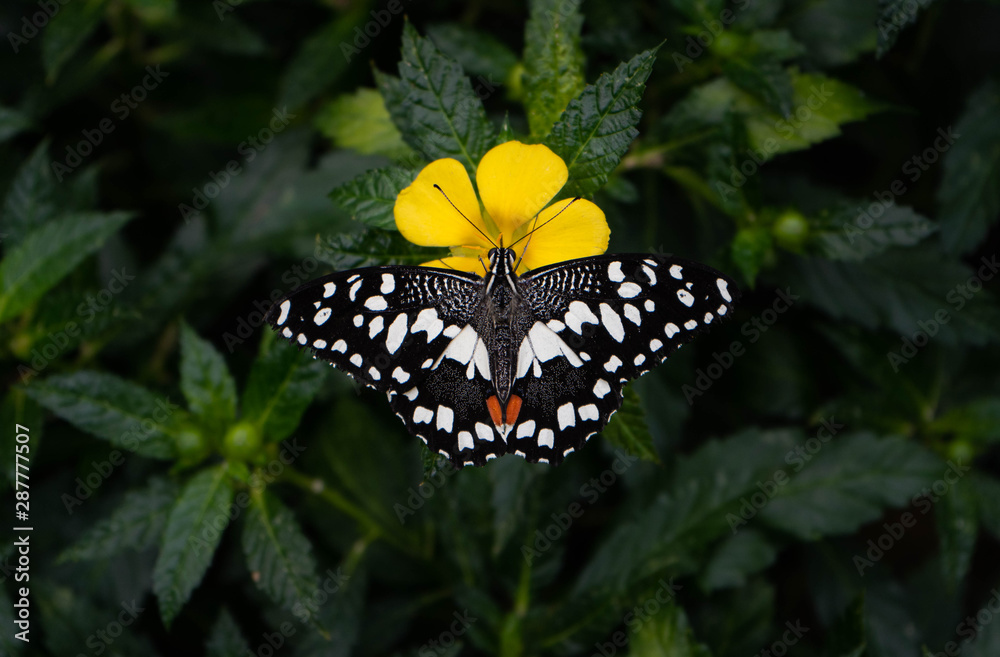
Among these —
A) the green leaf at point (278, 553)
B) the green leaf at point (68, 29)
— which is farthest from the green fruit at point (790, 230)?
the green leaf at point (68, 29)

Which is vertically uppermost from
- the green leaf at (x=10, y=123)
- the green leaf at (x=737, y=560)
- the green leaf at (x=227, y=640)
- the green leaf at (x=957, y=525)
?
the green leaf at (x=10, y=123)

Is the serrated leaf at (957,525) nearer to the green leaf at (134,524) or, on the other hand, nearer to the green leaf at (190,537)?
the green leaf at (190,537)

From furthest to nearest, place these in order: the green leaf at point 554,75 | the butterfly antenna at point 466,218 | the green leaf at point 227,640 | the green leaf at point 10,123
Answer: the green leaf at point 10,123, the green leaf at point 227,640, the green leaf at point 554,75, the butterfly antenna at point 466,218

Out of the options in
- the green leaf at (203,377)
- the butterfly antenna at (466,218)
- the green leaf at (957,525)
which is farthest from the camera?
the green leaf at (957,525)

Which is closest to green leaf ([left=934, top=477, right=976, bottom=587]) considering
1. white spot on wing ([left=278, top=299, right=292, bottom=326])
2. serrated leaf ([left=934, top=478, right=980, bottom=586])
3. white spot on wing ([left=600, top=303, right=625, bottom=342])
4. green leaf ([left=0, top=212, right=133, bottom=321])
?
A: serrated leaf ([left=934, top=478, right=980, bottom=586])

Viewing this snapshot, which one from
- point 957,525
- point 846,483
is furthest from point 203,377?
point 957,525

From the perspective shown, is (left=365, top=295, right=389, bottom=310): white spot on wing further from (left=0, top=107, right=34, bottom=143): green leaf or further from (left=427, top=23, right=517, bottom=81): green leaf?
(left=0, top=107, right=34, bottom=143): green leaf

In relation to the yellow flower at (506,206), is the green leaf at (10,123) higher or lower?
higher

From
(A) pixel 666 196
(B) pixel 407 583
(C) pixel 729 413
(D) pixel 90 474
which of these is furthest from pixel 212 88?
(C) pixel 729 413

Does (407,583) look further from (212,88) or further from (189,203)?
(212,88)
